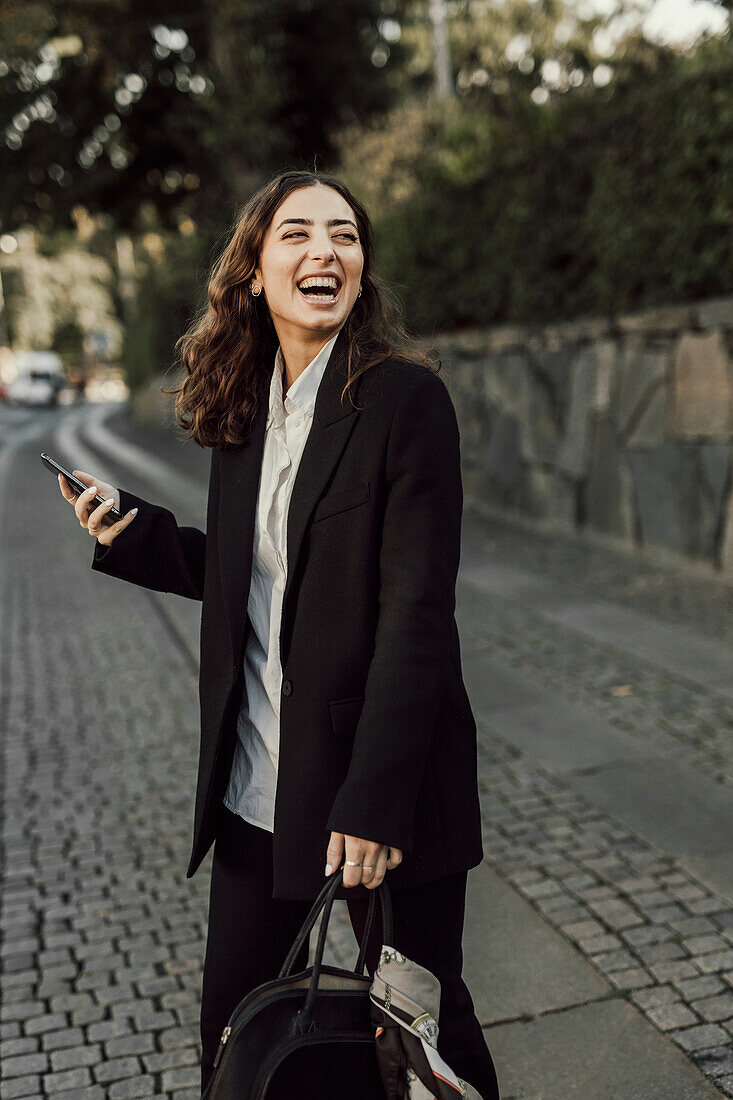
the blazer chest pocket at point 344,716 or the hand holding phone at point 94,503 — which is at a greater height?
the hand holding phone at point 94,503

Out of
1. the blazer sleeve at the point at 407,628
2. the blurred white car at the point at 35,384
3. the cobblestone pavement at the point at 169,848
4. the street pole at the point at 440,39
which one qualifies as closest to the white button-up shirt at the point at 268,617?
the blazer sleeve at the point at 407,628

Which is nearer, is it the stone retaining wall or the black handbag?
the black handbag

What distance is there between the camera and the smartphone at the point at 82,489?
199cm

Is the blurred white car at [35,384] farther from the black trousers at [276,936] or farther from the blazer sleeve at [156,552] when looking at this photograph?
the black trousers at [276,936]

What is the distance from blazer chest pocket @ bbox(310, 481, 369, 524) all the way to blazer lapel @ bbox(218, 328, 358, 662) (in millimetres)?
13

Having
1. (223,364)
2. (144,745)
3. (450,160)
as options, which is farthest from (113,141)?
(223,364)

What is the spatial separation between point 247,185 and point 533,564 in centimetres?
1266

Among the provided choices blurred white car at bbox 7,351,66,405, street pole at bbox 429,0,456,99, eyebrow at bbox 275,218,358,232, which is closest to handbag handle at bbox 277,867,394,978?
eyebrow at bbox 275,218,358,232

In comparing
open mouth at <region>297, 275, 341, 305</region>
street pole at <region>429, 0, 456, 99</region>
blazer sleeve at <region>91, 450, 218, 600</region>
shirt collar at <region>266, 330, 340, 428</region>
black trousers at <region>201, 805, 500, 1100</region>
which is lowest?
black trousers at <region>201, 805, 500, 1100</region>

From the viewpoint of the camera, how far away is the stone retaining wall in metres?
7.57

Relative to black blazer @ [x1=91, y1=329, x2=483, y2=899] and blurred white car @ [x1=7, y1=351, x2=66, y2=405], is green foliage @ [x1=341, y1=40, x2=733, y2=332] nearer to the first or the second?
black blazer @ [x1=91, y1=329, x2=483, y2=899]

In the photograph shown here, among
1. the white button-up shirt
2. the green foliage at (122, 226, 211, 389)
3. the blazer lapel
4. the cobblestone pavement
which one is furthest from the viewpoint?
the green foliage at (122, 226, 211, 389)

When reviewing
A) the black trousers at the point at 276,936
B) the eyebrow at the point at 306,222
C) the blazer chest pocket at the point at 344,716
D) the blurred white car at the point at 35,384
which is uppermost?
the eyebrow at the point at 306,222

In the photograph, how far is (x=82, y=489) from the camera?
200 centimetres
